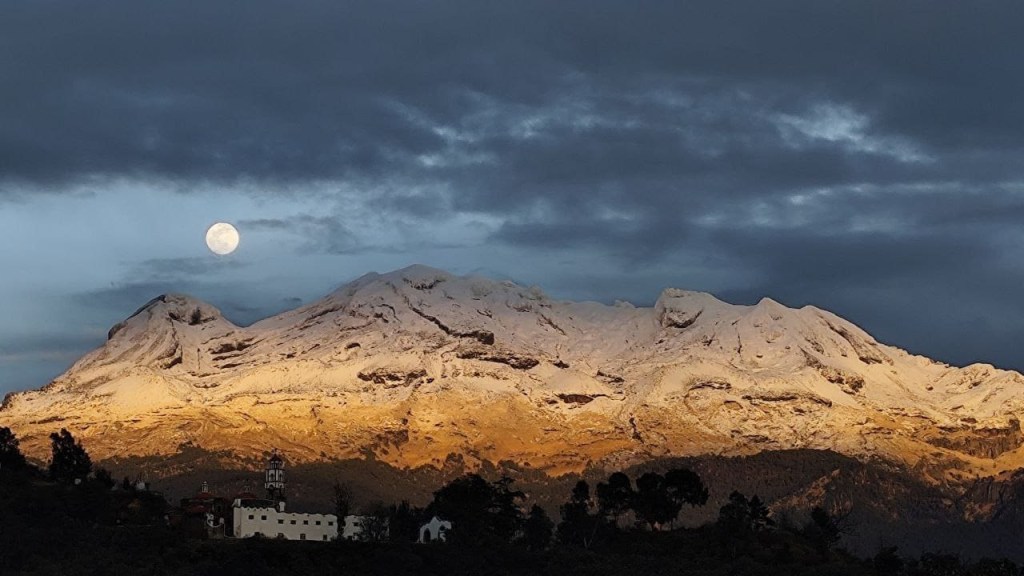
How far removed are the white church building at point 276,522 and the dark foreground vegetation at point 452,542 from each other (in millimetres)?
5792

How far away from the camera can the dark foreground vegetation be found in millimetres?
157987

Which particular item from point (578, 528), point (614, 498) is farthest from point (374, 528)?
point (614, 498)

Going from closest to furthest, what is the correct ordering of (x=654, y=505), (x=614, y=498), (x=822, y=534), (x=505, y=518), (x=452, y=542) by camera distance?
(x=452, y=542), (x=822, y=534), (x=505, y=518), (x=654, y=505), (x=614, y=498)

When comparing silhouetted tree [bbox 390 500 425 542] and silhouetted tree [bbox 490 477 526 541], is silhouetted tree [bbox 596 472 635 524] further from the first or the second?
silhouetted tree [bbox 390 500 425 542]

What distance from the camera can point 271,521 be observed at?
17788 centimetres

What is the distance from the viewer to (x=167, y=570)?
504 feet

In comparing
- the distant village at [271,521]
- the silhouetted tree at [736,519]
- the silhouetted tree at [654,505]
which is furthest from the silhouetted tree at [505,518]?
the silhouetted tree at [736,519]

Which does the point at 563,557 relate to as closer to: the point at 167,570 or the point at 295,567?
the point at 295,567

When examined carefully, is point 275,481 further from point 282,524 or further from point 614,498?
point 614,498

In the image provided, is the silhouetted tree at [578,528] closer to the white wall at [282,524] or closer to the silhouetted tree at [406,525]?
the silhouetted tree at [406,525]

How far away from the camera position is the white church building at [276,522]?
17650cm

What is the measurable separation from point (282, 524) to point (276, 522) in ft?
2.09

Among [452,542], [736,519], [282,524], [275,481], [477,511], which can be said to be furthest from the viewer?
[477,511]

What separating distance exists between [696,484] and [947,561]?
88.9 feet
